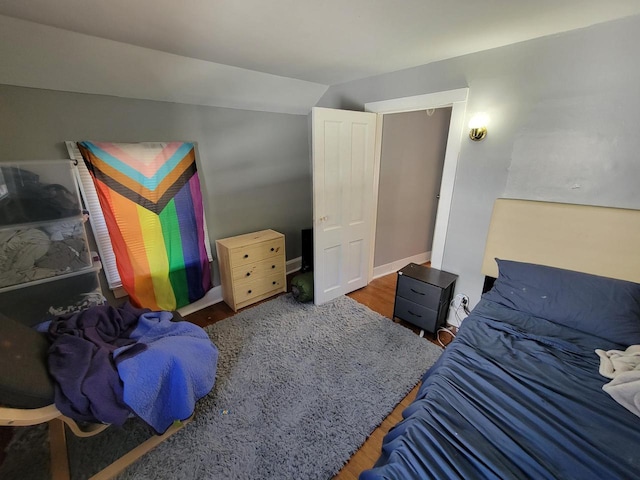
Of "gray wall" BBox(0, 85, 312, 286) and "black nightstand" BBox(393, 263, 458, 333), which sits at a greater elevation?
"gray wall" BBox(0, 85, 312, 286)

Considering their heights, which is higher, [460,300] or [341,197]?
[341,197]

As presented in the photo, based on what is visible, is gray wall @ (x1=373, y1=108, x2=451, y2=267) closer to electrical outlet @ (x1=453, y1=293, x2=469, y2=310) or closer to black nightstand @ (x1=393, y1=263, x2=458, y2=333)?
black nightstand @ (x1=393, y1=263, x2=458, y2=333)

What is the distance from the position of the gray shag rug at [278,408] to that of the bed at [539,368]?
0.54m

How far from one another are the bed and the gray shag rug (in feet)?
1.76

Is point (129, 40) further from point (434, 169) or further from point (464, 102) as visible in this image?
point (434, 169)

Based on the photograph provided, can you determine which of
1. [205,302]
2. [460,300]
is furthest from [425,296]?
[205,302]

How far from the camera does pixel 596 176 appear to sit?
163 cm

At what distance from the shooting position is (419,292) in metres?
2.37

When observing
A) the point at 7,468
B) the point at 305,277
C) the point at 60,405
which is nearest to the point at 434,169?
the point at 305,277

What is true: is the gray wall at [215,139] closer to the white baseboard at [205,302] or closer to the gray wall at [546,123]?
the white baseboard at [205,302]

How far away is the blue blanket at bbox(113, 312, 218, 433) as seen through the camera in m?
1.32

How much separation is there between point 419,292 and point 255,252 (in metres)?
1.66

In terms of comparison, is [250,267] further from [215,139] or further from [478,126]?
[478,126]

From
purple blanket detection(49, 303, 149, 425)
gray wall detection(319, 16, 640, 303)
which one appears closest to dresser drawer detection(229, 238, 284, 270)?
purple blanket detection(49, 303, 149, 425)
